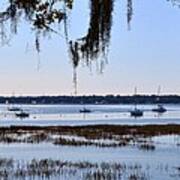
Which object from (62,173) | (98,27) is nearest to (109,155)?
(62,173)

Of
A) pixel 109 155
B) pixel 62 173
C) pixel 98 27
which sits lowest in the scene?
pixel 109 155

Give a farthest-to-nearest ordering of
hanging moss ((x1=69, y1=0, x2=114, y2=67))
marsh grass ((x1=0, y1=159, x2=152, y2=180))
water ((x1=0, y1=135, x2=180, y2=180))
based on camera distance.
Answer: water ((x1=0, y1=135, x2=180, y2=180))
marsh grass ((x1=0, y1=159, x2=152, y2=180))
hanging moss ((x1=69, y1=0, x2=114, y2=67))

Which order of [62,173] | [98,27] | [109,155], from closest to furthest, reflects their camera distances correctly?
[98,27] < [62,173] < [109,155]

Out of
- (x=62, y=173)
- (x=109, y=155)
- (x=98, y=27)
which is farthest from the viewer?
(x=109, y=155)

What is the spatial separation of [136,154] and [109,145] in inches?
314

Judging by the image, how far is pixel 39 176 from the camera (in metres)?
24.4

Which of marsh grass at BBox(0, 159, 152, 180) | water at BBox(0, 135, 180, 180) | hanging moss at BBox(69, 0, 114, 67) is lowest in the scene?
water at BBox(0, 135, 180, 180)

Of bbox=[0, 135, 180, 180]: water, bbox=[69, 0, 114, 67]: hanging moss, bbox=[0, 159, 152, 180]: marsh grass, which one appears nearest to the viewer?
bbox=[69, 0, 114, 67]: hanging moss

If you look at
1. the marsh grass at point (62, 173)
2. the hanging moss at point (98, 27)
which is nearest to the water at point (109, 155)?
the marsh grass at point (62, 173)

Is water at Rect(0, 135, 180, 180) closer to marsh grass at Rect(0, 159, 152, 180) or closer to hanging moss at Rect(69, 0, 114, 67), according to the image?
marsh grass at Rect(0, 159, 152, 180)

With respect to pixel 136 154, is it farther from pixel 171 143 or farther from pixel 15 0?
pixel 15 0

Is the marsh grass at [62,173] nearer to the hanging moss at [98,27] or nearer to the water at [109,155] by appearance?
the water at [109,155]

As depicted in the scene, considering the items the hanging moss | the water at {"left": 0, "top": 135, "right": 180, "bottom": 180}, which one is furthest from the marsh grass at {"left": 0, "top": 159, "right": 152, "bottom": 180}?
the hanging moss

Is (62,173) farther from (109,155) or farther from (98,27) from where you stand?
(98,27)
